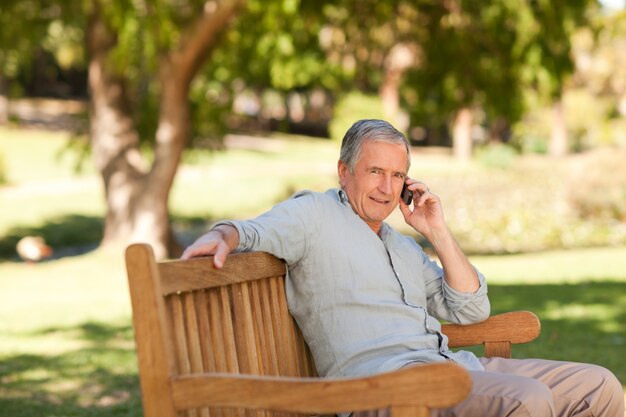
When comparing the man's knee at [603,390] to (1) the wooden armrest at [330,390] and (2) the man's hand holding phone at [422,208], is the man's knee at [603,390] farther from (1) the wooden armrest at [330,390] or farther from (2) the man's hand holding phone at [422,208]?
(1) the wooden armrest at [330,390]

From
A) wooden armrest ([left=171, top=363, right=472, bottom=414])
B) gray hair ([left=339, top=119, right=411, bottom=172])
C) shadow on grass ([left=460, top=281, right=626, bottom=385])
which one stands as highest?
gray hair ([left=339, top=119, right=411, bottom=172])

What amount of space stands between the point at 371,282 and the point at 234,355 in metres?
0.58

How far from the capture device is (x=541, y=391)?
3201 mm

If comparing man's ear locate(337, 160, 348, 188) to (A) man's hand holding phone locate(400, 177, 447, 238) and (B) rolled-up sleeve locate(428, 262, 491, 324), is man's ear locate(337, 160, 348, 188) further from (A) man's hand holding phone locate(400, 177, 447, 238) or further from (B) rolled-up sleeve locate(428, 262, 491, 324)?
(B) rolled-up sleeve locate(428, 262, 491, 324)

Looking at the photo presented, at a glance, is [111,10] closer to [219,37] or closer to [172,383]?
[219,37]

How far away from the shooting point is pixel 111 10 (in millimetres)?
12992

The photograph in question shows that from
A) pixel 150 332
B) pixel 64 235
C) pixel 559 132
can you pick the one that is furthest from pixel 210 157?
pixel 559 132

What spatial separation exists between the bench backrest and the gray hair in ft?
1.57

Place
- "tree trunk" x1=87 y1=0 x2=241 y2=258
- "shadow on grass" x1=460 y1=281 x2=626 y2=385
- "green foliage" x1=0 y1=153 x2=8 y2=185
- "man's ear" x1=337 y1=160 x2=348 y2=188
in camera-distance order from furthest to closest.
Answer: "green foliage" x1=0 y1=153 x2=8 y2=185 < "tree trunk" x1=87 y1=0 x2=241 y2=258 < "shadow on grass" x1=460 y1=281 x2=626 y2=385 < "man's ear" x1=337 y1=160 x2=348 y2=188

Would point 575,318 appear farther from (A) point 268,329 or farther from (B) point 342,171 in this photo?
(A) point 268,329

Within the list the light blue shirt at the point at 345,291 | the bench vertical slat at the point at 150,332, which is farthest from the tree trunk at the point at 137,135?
the bench vertical slat at the point at 150,332

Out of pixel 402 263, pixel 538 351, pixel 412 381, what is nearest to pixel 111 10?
pixel 538 351

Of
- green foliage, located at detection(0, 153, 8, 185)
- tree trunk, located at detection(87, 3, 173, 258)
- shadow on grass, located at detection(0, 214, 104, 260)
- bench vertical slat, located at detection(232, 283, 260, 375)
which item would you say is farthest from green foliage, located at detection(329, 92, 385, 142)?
bench vertical slat, located at detection(232, 283, 260, 375)

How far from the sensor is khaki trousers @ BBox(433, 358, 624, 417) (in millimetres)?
3152
